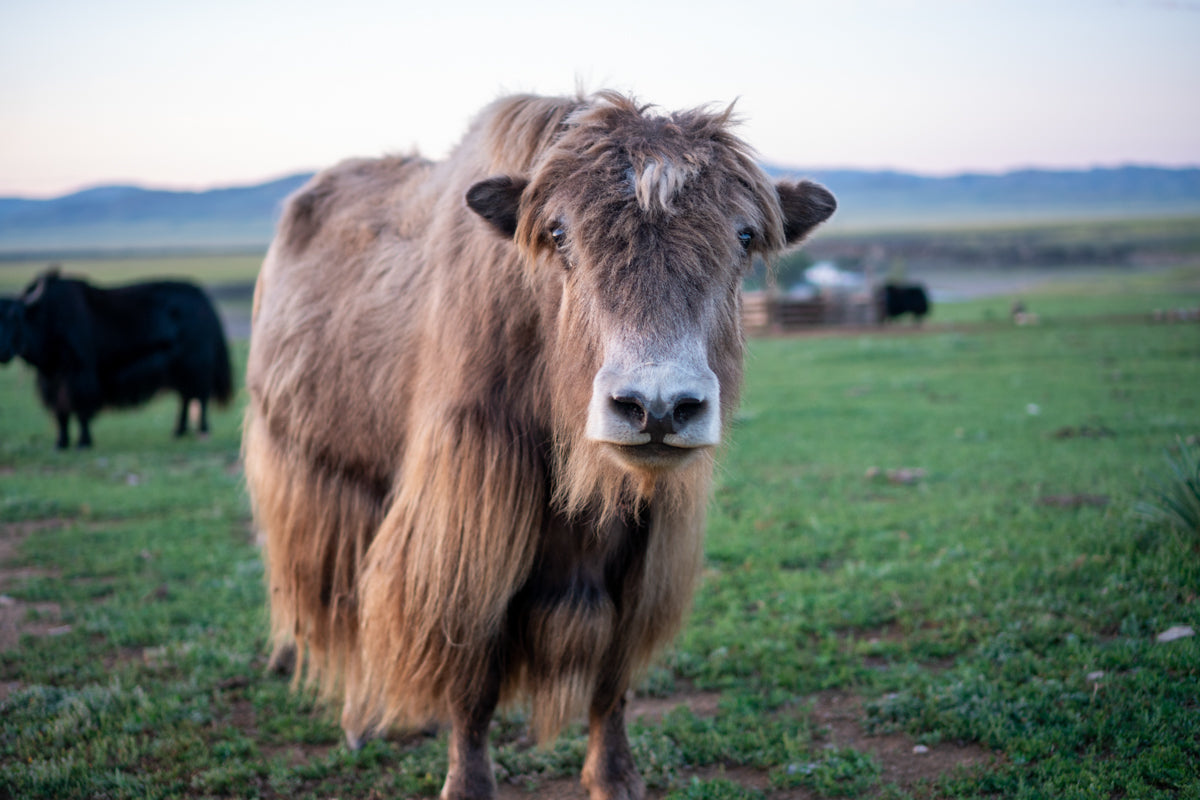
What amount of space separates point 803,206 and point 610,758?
2518mm

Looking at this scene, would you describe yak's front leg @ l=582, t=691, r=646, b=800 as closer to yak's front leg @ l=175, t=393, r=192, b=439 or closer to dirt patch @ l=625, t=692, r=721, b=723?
dirt patch @ l=625, t=692, r=721, b=723

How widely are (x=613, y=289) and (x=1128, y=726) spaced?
309 cm

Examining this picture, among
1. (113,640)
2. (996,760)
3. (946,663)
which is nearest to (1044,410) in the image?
(946,663)

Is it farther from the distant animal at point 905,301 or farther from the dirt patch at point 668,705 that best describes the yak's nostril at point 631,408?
the distant animal at point 905,301

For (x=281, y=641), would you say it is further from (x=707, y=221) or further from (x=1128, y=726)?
(x=1128, y=726)

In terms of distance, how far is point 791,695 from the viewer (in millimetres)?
4430

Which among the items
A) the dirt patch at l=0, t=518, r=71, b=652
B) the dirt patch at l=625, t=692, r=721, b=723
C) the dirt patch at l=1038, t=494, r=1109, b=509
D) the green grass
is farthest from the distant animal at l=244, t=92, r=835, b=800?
the green grass

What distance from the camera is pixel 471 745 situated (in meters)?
3.54

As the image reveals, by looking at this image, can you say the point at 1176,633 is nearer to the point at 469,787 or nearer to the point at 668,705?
the point at 668,705

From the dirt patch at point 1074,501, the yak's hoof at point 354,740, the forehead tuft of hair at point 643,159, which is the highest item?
the forehead tuft of hair at point 643,159

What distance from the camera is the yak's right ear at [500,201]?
3100 millimetres

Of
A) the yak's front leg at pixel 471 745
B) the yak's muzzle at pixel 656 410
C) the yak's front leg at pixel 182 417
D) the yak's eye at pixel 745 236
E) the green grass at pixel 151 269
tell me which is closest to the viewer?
the yak's muzzle at pixel 656 410

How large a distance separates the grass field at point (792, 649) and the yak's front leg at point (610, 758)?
0.17m

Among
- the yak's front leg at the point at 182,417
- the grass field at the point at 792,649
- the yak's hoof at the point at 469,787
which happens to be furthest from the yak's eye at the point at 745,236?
the yak's front leg at the point at 182,417
